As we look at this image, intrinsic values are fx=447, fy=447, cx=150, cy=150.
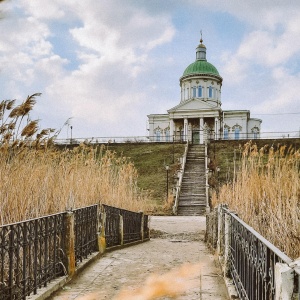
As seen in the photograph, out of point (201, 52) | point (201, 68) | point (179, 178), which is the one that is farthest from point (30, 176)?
point (201, 52)

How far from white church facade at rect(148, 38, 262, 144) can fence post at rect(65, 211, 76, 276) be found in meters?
48.2

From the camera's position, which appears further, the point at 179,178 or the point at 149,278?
the point at 179,178

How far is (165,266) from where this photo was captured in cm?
705

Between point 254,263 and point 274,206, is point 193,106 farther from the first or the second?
point 254,263

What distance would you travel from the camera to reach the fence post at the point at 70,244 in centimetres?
606

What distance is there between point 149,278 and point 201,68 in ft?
204

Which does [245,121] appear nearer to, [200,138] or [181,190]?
[200,138]

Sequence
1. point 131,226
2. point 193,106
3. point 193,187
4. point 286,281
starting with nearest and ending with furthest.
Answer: point 286,281 → point 131,226 → point 193,187 → point 193,106

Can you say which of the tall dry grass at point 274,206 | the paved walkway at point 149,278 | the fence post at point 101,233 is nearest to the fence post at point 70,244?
the paved walkway at point 149,278

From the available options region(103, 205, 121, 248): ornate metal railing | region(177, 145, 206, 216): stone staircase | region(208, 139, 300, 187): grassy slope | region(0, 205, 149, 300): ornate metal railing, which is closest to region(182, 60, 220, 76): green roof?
region(208, 139, 300, 187): grassy slope

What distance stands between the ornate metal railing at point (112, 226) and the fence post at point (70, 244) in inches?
97.3

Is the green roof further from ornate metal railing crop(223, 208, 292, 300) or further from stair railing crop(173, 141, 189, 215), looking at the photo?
ornate metal railing crop(223, 208, 292, 300)

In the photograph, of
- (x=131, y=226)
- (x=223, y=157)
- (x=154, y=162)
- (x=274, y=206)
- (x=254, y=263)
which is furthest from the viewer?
(x=154, y=162)

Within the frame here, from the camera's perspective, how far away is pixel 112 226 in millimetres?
9367
